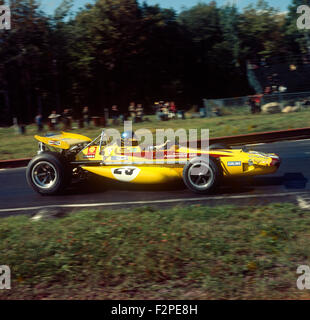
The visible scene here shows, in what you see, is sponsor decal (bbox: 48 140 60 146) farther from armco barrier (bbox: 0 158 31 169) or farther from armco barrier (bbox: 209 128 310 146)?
armco barrier (bbox: 209 128 310 146)

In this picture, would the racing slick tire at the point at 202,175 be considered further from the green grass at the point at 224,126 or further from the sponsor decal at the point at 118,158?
the green grass at the point at 224,126

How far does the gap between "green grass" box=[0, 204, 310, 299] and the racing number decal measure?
1.74m

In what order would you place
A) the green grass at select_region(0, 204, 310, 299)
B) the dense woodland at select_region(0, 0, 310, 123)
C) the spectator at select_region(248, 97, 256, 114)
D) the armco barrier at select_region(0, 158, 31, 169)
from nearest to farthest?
the green grass at select_region(0, 204, 310, 299) < the armco barrier at select_region(0, 158, 31, 169) < the spectator at select_region(248, 97, 256, 114) < the dense woodland at select_region(0, 0, 310, 123)

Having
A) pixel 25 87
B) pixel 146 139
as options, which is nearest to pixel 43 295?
pixel 146 139

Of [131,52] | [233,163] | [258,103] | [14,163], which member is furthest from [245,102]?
[131,52]

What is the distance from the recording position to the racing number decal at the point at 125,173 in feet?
→ 27.6

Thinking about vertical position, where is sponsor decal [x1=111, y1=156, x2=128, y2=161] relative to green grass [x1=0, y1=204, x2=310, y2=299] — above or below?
above

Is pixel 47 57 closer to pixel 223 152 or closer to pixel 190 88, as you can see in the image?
pixel 190 88

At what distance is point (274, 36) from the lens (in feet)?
145

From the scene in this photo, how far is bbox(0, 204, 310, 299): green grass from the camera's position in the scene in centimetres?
481

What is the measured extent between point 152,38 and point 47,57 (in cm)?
1014

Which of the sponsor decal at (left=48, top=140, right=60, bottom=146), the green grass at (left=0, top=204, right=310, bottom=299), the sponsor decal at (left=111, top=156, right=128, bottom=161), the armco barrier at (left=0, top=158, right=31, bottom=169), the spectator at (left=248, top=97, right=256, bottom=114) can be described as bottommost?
the green grass at (left=0, top=204, right=310, bottom=299)

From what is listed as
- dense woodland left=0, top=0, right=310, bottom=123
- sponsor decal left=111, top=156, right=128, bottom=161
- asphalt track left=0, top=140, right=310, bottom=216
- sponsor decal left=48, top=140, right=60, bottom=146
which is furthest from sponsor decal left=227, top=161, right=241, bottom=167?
dense woodland left=0, top=0, right=310, bottom=123

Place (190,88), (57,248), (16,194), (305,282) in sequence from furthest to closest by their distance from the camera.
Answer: (190,88) < (16,194) < (57,248) < (305,282)
